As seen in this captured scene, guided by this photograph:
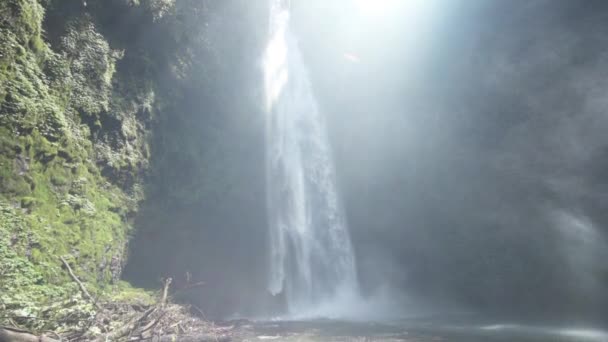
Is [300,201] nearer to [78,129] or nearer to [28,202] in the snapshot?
[78,129]

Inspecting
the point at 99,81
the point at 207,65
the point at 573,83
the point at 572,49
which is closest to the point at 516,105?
the point at 573,83

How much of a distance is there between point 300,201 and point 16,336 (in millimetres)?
16964

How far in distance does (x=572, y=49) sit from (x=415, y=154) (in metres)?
9.68

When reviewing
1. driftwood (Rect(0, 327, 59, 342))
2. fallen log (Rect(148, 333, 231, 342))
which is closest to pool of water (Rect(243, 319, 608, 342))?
fallen log (Rect(148, 333, 231, 342))

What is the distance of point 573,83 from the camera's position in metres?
18.6

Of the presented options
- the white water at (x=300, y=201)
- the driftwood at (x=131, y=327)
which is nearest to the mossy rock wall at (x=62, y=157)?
the driftwood at (x=131, y=327)

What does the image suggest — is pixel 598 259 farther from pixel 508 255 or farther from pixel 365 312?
pixel 365 312

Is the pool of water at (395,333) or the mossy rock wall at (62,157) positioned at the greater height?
the mossy rock wall at (62,157)

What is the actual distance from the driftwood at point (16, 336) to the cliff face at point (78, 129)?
5.12 ft

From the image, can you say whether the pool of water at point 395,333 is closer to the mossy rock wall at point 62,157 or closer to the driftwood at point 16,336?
the driftwood at point 16,336

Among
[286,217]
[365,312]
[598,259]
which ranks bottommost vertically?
[365,312]

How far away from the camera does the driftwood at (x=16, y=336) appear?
5.70 m

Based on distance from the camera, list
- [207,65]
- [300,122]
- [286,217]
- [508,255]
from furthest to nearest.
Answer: [300,122] < [286,217] < [207,65] < [508,255]

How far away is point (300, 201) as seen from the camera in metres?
22.2
